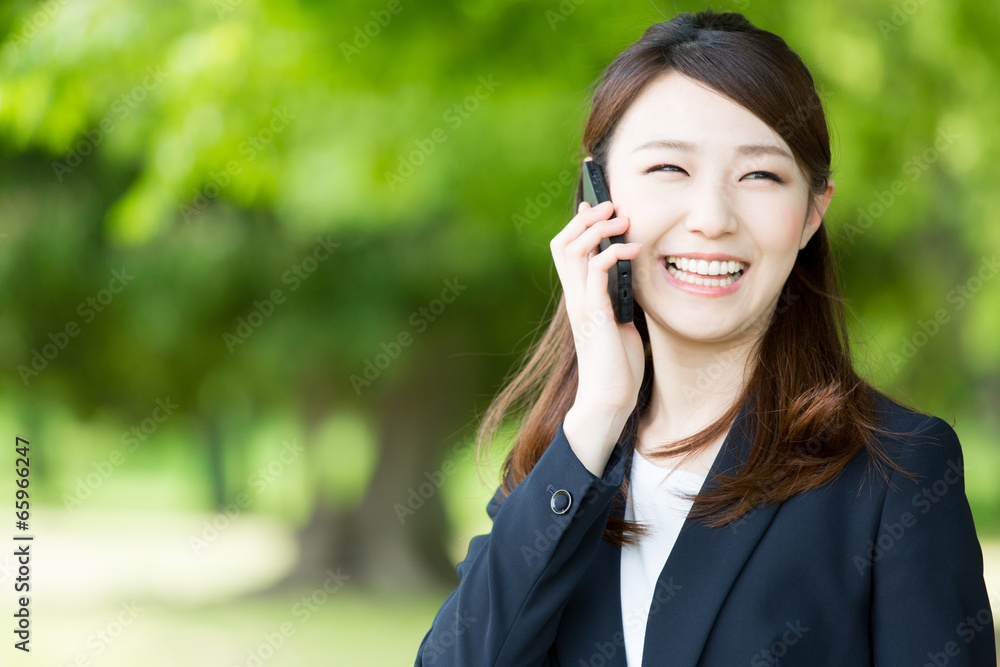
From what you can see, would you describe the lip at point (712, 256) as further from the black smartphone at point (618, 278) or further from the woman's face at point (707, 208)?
the black smartphone at point (618, 278)

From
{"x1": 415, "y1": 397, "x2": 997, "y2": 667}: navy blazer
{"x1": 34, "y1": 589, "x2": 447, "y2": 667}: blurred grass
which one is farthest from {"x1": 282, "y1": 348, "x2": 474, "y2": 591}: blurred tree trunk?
{"x1": 415, "y1": 397, "x2": 997, "y2": 667}: navy blazer

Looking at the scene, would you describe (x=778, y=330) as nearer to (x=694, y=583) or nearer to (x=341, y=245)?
(x=694, y=583)

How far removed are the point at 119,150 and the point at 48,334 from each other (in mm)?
3843

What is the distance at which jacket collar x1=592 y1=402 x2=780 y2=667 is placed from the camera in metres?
1.72

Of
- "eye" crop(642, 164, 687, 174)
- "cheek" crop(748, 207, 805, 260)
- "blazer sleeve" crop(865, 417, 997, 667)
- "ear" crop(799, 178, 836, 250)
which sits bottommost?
"blazer sleeve" crop(865, 417, 997, 667)

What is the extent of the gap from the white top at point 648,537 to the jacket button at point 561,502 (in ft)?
0.89

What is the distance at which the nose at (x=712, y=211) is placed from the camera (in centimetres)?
180

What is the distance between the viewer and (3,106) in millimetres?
5215

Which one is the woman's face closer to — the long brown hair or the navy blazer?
the long brown hair

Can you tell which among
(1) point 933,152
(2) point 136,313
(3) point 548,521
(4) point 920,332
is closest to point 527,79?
(1) point 933,152

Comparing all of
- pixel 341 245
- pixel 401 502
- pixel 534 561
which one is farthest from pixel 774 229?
pixel 401 502

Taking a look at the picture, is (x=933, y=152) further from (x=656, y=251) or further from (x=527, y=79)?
(x=656, y=251)

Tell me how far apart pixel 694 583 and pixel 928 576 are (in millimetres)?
402

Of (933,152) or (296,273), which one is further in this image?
(296,273)
